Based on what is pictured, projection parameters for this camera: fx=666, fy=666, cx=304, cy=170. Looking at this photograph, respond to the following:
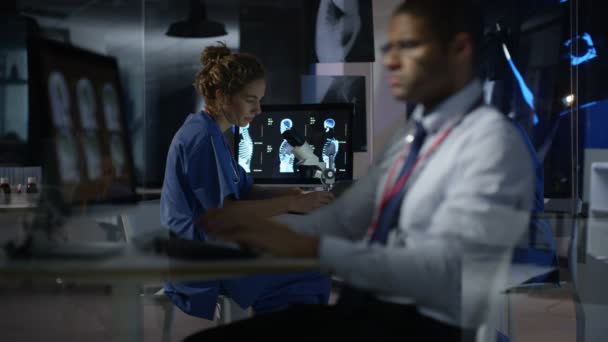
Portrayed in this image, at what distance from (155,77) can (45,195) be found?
20.5 inches

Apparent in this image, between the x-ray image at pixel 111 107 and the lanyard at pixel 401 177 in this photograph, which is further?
the x-ray image at pixel 111 107

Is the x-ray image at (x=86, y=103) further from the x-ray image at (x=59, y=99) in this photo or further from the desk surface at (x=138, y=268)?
the desk surface at (x=138, y=268)

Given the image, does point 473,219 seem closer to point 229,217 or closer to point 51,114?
point 229,217

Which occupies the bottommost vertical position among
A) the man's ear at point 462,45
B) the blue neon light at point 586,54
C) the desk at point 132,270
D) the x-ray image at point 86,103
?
the desk at point 132,270

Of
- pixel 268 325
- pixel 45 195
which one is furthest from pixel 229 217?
pixel 45 195

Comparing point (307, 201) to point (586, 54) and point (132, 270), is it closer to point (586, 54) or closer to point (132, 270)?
point (132, 270)

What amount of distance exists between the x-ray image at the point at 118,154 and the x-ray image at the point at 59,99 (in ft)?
0.30

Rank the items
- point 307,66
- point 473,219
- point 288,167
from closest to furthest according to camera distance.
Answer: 1. point 473,219
2. point 307,66
3. point 288,167

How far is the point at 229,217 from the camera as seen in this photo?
1.28 metres

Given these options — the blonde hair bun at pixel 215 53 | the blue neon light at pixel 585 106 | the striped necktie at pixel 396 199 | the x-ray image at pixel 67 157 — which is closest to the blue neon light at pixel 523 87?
the blue neon light at pixel 585 106

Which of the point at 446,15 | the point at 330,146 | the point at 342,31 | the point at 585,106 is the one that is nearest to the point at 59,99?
the point at 342,31

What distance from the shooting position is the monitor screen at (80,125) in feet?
3.89

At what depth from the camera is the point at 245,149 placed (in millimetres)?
2010

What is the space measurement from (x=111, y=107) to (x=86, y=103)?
0.06m
